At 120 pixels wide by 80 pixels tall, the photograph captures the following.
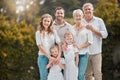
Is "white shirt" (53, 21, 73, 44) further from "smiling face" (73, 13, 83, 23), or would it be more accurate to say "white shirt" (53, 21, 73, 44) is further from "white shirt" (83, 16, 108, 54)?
"white shirt" (83, 16, 108, 54)

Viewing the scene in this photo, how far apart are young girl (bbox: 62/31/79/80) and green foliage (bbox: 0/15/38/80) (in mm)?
13705

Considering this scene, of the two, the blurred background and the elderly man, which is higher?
the elderly man

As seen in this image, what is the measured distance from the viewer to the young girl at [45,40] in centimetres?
649

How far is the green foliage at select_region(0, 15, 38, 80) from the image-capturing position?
810 inches

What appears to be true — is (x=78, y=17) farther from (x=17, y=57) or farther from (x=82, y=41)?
(x=17, y=57)

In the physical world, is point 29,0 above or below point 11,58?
above

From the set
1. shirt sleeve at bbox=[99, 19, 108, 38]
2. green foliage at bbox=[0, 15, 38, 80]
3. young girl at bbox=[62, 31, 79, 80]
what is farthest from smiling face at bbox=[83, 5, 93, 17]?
green foliage at bbox=[0, 15, 38, 80]

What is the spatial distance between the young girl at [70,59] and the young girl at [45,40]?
0.14 meters

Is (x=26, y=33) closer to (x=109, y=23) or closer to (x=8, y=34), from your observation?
(x=8, y=34)

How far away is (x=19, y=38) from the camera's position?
2125 cm

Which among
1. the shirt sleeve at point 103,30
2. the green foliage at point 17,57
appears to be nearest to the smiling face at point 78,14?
the shirt sleeve at point 103,30

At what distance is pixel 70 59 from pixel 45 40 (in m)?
0.50

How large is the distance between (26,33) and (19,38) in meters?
1.12

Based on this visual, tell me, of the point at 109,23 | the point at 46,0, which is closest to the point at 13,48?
the point at 109,23
